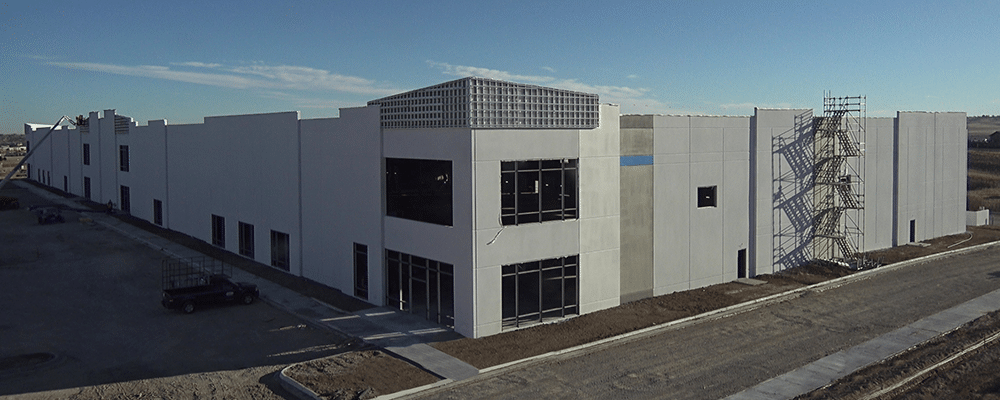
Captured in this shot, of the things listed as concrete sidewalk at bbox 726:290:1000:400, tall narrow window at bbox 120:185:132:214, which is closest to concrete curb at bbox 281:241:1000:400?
concrete sidewalk at bbox 726:290:1000:400

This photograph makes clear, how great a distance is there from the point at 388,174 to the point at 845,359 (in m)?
17.5

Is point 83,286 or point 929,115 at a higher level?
point 929,115

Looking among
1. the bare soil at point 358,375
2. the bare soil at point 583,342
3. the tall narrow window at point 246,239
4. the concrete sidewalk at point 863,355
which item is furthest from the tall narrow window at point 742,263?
the tall narrow window at point 246,239

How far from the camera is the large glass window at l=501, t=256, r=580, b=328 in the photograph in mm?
24047

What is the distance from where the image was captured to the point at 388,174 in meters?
26.8

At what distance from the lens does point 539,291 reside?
24.7m

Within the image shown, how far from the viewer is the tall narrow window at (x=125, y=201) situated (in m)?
56.1

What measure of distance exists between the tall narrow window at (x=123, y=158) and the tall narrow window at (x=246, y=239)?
25151 millimetres

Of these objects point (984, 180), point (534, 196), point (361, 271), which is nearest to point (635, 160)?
point (534, 196)

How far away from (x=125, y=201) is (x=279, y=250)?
30.6 meters

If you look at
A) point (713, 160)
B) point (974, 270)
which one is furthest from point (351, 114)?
point (974, 270)

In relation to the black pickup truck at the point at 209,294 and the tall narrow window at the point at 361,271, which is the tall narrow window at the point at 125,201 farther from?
the tall narrow window at the point at 361,271

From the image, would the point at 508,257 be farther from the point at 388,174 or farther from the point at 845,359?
the point at 845,359

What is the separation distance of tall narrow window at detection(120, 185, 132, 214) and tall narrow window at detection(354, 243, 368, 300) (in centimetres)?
3662
